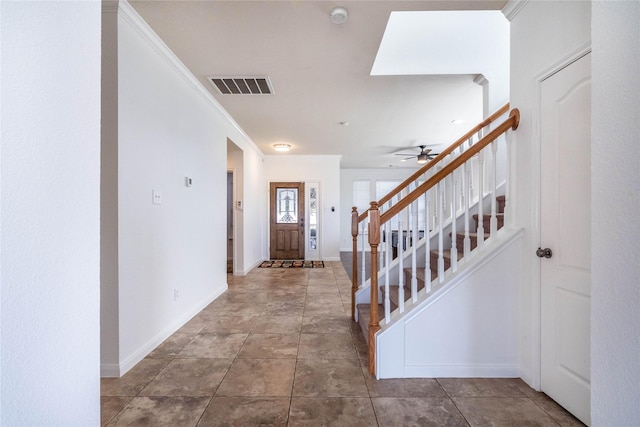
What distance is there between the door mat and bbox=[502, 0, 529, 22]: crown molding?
490 centimetres

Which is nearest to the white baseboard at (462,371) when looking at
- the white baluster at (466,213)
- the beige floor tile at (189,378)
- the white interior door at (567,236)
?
the white interior door at (567,236)

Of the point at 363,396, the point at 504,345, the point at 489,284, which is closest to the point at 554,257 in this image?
the point at 489,284

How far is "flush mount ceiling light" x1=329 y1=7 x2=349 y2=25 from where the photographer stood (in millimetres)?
1989

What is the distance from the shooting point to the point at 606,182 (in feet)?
2.60

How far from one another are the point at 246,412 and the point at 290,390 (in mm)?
299

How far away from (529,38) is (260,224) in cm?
552

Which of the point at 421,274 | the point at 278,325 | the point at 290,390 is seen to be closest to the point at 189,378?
the point at 290,390

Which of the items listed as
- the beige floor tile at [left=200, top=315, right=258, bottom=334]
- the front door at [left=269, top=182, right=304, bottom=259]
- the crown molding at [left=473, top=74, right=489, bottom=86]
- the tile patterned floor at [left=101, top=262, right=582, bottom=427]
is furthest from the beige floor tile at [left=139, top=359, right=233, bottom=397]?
the front door at [left=269, top=182, right=304, bottom=259]

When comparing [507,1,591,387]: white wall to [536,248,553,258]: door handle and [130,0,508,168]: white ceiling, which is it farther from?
[130,0,508,168]: white ceiling

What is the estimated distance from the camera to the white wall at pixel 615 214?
723mm

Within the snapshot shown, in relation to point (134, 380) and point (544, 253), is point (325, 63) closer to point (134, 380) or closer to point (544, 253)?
point (544, 253)
